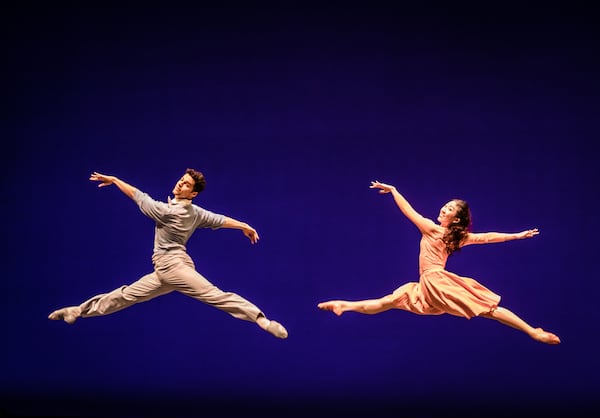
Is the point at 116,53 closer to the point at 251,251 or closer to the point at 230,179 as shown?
the point at 230,179

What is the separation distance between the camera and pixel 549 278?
191 inches

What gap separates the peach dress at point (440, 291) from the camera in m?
4.18

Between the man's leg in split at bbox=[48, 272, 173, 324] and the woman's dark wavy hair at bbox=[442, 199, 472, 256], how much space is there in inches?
74.9

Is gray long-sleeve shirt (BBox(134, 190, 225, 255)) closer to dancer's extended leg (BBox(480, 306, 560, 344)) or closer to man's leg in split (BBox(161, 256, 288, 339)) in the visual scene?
man's leg in split (BBox(161, 256, 288, 339))

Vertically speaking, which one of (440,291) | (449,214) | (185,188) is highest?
(185,188)

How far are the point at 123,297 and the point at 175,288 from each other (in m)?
0.36

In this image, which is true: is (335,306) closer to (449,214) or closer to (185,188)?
(449,214)

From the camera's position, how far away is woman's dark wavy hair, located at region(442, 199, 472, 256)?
168 inches

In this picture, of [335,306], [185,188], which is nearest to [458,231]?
[335,306]

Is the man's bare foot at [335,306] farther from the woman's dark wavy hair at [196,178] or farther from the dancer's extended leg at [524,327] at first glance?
the woman's dark wavy hair at [196,178]

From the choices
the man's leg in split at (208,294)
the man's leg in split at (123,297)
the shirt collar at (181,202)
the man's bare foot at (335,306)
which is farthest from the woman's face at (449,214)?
the man's leg in split at (123,297)

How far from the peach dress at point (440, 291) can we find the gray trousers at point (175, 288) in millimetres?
1052

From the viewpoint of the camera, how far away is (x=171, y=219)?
4.34 metres

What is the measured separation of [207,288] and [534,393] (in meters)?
2.59
